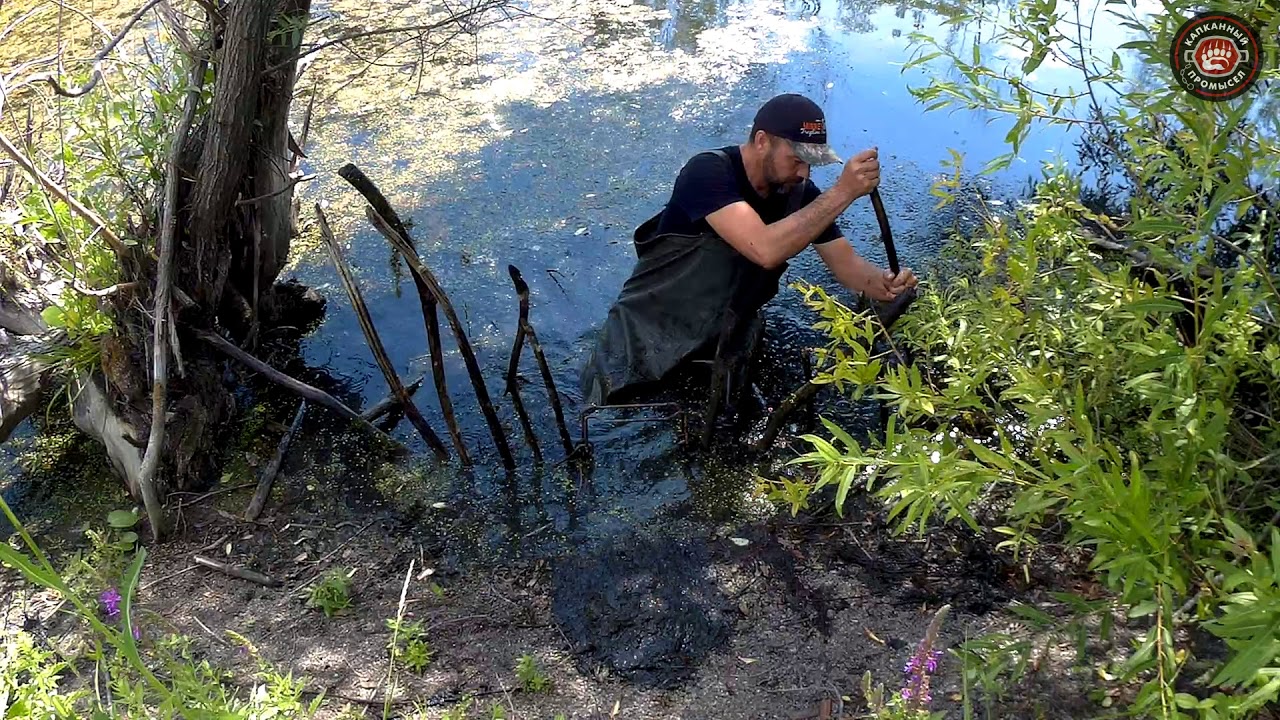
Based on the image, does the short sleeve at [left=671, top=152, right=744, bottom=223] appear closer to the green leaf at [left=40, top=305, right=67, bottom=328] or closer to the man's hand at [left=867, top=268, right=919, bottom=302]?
the man's hand at [left=867, top=268, right=919, bottom=302]

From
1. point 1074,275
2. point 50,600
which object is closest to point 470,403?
point 50,600

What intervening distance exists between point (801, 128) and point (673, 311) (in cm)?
87

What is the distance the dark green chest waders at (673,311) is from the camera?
3.63 metres

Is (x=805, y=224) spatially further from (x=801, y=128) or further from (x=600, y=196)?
(x=600, y=196)

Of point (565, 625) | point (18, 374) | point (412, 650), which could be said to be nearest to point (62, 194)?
point (18, 374)

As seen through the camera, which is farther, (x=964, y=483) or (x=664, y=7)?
(x=664, y=7)

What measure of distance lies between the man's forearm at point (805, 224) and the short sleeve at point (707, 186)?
0.21m

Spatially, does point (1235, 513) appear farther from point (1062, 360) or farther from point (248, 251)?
point (248, 251)

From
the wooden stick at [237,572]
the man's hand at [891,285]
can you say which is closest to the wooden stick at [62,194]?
the wooden stick at [237,572]

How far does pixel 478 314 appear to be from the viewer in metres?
4.39

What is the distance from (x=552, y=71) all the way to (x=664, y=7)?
4.38ft

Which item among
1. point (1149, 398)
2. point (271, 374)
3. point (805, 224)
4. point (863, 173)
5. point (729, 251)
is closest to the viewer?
point (1149, 398)

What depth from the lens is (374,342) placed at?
10.5 feet

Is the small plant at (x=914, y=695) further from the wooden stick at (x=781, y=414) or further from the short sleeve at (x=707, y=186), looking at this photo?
the short sleeve at (x=707, y=186)
